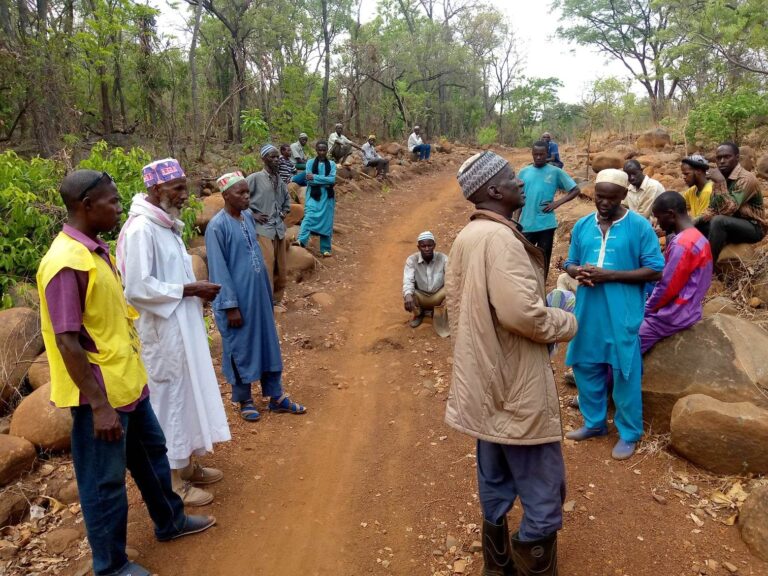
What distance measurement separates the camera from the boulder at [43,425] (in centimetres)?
388

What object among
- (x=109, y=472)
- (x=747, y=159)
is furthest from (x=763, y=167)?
(x=109, y=472)

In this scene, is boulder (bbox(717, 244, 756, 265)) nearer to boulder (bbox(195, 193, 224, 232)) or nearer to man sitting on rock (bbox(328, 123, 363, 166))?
boulder (bbox(195, 193, 224, 232))

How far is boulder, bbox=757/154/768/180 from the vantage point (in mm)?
9203

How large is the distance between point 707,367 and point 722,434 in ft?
1.96

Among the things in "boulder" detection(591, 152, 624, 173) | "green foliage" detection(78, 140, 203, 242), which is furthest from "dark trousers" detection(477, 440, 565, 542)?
"boulder" detection(591, 152, 624, 173)

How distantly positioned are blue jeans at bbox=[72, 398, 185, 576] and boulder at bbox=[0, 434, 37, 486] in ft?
4.61

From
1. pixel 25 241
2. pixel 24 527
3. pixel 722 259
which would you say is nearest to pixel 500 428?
pixel 24 527

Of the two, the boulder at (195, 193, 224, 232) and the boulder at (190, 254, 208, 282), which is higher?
the boulder at (195, 193, 224, 232)

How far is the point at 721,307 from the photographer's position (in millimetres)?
5316

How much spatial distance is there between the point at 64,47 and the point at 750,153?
1329 centimetres

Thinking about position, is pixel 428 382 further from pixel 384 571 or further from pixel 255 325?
pixel 384 571

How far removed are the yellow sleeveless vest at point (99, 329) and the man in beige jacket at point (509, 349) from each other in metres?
1.47

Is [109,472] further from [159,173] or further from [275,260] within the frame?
[275,260]

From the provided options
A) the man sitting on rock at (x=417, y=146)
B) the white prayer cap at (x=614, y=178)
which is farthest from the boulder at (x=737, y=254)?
the man sitting on rock at (x=417, y=146)
